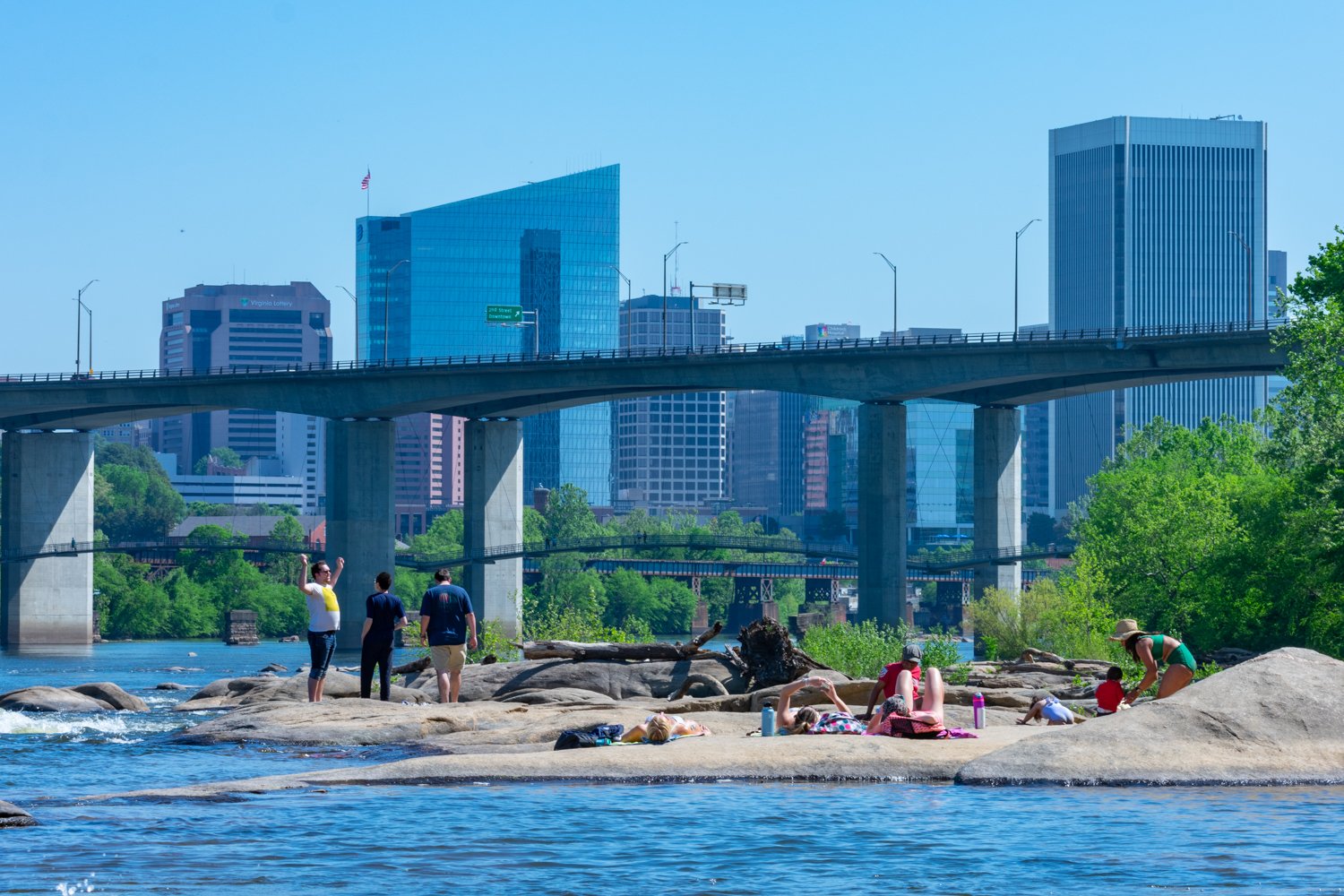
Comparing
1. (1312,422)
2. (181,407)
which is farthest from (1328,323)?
(181,407)

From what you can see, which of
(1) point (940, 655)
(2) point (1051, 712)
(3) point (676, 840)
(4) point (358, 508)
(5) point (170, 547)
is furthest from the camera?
(5) point (170, 547)

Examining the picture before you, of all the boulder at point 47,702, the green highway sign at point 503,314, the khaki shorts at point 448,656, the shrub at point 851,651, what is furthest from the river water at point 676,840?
the green highway sign at point 503,314

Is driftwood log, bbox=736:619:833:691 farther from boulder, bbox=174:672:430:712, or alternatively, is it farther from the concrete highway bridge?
the concrete highway bridge

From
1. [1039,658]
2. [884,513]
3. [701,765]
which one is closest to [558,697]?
[701,765]

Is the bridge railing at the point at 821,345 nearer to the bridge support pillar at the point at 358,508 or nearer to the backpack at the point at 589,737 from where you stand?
the bridge support pillar at the point at 358,508

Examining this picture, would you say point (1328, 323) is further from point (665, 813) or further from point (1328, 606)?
point (665, 813)

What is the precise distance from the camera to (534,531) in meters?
180

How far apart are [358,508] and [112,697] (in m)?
63.8

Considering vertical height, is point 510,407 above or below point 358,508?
above

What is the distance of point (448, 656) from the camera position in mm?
29219

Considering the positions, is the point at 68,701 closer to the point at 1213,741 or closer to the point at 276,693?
the point at 276,693

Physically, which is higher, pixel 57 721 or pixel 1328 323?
pixel 1328 323

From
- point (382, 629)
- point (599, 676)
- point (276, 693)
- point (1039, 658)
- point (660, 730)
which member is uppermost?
point (382, 629)

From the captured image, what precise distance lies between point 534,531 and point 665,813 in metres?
160
